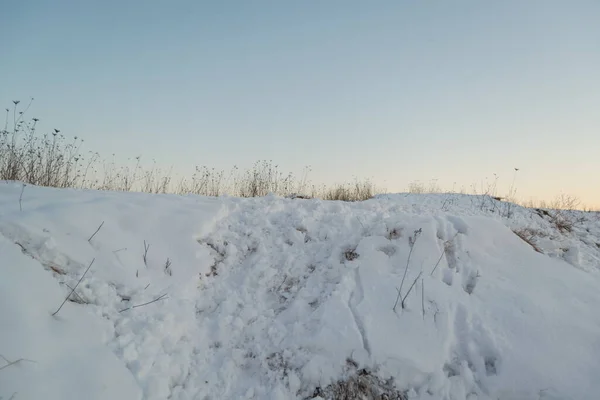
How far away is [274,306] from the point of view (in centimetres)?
268

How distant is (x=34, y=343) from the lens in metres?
1.79

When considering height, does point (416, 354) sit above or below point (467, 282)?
below

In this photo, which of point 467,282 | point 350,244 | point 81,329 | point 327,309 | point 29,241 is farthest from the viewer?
point 350,244

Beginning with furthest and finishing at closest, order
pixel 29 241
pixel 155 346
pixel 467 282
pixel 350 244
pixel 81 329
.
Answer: pixel 350 244 < pixel 467 282 < pixel 29 241 < pixel 155 346 < pixel 81 329

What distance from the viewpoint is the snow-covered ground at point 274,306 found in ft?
6.54

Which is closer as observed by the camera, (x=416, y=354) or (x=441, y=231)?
(x=416, y=354)

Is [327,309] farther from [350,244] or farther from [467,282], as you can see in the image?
[467,282]

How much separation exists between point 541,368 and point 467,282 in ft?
2.40

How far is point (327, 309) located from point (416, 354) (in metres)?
0.62

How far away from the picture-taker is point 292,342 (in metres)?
2.36

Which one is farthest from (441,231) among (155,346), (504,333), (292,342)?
(155,346)

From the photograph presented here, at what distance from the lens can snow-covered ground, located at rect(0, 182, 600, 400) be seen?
1.99 m

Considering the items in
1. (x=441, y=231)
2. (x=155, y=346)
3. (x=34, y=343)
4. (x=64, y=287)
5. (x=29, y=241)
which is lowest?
(x=155, y=346)

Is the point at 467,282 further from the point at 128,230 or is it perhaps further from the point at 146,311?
the point at 128,230
